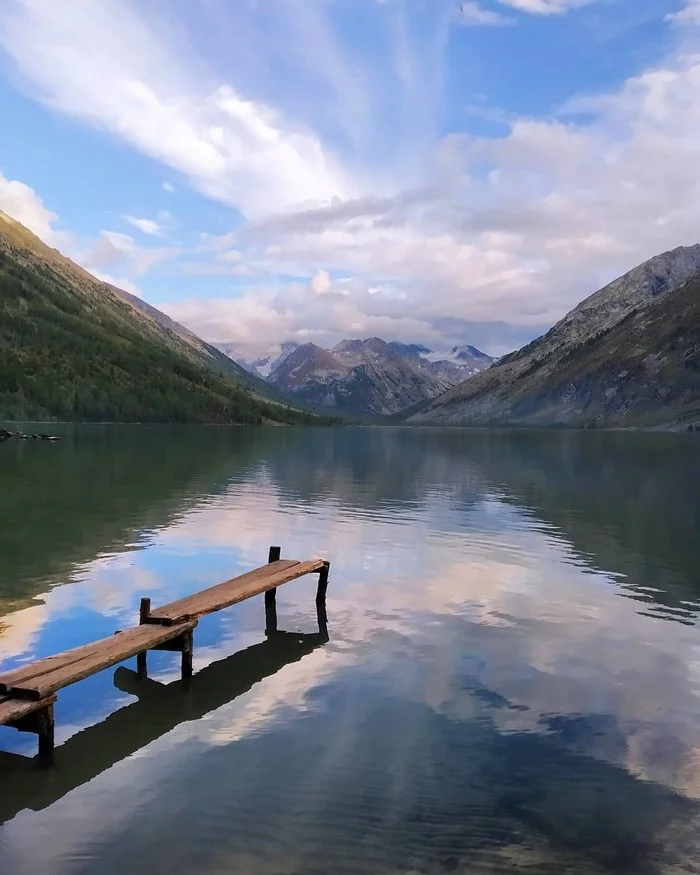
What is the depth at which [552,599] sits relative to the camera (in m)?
32.9

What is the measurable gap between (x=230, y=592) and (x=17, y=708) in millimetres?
11072

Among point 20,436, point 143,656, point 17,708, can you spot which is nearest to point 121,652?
point 143,656

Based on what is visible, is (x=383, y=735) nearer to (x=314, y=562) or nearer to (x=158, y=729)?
(x=158, y=729)

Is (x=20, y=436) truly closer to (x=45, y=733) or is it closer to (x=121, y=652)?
(x=121, y=652)

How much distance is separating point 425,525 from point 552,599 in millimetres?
21856

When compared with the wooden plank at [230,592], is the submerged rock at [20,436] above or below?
above

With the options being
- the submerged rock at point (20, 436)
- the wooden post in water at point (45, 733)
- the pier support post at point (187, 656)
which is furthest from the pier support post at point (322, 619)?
the submerged rock at point (20, 436)

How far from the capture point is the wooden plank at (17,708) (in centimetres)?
1575

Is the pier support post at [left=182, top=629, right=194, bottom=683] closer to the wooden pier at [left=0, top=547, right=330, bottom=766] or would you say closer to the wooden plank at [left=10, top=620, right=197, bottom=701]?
the wooden pier at [left=0, top=547, right=330, bottom=766]

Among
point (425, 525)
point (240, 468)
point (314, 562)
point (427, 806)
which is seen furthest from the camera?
point (240, 468)

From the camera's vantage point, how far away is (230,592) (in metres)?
26.7

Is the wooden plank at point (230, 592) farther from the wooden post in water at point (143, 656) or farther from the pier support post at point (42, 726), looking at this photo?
the pier support post at point (42, 726)

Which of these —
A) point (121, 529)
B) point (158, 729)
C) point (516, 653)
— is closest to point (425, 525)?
point (121, 529)

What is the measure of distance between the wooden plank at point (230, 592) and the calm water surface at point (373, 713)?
5.25ft
